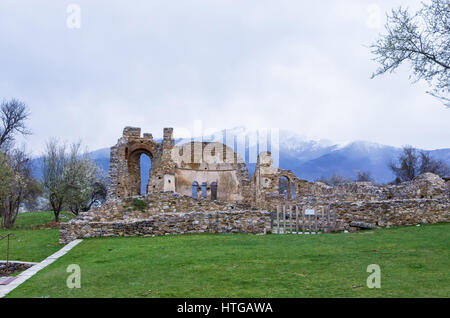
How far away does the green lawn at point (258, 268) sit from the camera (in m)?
6.64

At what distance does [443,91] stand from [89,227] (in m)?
14.8

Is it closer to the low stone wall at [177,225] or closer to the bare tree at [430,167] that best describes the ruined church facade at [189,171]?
the low stone wall at [177,225]

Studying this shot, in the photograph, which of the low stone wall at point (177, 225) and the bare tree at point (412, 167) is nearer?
the low stone wall at point (177, 225)

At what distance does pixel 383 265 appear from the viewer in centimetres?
845

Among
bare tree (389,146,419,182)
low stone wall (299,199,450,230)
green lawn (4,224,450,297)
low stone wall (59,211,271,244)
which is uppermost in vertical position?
bare tree (389,146,419,182)

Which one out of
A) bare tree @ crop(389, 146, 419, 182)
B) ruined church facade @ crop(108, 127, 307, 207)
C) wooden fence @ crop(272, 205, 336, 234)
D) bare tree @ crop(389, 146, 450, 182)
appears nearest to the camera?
wooden fence @ crop(272, 205, 336, 234)

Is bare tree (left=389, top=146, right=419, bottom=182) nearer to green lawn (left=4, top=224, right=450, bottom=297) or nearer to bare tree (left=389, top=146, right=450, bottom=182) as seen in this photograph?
bare tree (left=389, top=146, right=450, bottom=182)

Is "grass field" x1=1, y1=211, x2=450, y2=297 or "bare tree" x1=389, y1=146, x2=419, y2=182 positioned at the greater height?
"bare tree" x1=389, y1=146, x2=419, y2=182

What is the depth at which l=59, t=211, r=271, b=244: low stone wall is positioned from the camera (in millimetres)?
16359

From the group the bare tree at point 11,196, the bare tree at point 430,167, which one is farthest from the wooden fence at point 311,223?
the bare tree at point 430,167

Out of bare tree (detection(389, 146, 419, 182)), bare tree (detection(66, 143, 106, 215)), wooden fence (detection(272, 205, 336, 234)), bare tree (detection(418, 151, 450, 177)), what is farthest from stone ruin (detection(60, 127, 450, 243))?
bare tree (detection(418, 151, 450, 177))

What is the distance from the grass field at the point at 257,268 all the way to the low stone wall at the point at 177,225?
259cm
